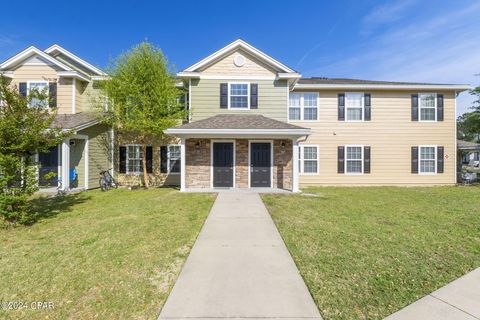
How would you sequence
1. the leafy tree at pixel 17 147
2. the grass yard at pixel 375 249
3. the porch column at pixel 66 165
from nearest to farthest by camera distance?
the grass yard at pixel 375 249, the leafy tree at pixel 17 147, the porch column at pixel 66 165

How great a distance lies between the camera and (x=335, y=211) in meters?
7.46

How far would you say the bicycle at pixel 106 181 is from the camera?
12.3 meters

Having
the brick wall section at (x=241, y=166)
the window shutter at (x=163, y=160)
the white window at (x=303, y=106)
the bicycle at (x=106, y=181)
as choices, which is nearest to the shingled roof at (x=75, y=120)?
the bicycle at (x=106, y=181)

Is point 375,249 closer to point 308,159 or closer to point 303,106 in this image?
point 308,159

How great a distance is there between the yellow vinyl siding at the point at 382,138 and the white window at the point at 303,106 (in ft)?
1.00

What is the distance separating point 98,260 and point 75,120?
10.4m

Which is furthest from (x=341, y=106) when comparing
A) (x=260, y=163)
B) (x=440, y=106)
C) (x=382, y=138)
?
(x=260, y=163)

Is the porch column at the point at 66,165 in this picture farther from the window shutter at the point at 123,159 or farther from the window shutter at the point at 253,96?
the window shutter at the point at 253,96

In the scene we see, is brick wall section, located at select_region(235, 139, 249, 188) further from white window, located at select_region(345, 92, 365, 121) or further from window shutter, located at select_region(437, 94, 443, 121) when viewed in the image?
window shutter, located at select_region(437, 94, 443, 121)

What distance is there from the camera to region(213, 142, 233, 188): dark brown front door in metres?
11.7

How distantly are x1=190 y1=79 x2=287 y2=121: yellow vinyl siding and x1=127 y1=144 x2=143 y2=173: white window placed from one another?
399 centimetres

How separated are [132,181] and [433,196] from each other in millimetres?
14923

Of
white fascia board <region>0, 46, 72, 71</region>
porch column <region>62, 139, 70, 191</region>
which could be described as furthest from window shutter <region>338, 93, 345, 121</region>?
white fascia board <region>0, 46, 72, 71</region>

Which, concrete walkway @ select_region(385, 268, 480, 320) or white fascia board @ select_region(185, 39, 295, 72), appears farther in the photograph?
white fascia board @ select_region(185, 39, 295, 72)
